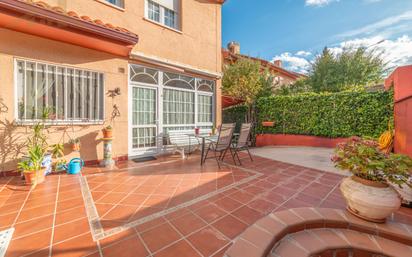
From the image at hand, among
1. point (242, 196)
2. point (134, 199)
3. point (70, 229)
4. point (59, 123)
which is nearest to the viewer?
point (70, 229)

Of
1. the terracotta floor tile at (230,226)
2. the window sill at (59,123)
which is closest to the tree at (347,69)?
the terracotta floor tile at (230,226)

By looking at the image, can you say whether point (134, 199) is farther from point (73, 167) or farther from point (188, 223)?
point (73, 167)

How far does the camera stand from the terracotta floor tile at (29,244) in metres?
1.78

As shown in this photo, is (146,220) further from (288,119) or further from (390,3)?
(390,3)

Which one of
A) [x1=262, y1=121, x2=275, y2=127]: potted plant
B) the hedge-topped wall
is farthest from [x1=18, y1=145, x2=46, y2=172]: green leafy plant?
the hedge-topped wall

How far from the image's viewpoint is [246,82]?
900cm

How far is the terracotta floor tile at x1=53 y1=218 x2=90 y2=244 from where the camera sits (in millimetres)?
2010

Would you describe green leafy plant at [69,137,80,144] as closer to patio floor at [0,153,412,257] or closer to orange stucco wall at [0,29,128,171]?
orange stucco wall at [0,29,128,171]

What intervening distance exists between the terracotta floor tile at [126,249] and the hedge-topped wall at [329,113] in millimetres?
8450

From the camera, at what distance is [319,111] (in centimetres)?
794

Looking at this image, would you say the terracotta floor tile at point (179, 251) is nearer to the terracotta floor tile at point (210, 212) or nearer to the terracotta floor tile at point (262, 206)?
the terracotta floor tile at point (210, 212)

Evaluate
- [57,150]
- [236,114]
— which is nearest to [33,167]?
[57,150]

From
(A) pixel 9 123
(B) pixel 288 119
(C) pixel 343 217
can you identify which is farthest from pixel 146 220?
(B) pixel 288 119

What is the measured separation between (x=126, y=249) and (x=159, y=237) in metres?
0.36
